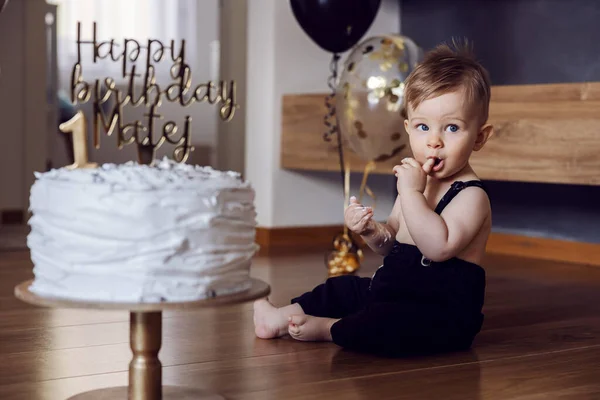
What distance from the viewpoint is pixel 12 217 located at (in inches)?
191

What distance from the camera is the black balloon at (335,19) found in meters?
2.94

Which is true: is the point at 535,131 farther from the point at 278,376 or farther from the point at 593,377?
the point at 278,376

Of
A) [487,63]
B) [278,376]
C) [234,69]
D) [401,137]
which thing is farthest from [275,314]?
[234,69]

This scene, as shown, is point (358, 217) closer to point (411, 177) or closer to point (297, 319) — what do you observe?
point (411, 177)

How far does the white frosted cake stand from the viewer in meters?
1.14

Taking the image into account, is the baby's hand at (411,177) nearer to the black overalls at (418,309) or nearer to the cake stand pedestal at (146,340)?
the black overalls at (418,309)

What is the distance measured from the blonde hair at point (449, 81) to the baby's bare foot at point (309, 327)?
1.51ft

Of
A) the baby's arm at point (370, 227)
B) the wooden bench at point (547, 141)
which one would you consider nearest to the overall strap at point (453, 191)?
the baby's arm at point (370, 227)

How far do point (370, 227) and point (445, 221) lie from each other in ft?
0.50

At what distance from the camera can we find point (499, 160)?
Result: 117 inches

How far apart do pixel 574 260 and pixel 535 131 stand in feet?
2.23

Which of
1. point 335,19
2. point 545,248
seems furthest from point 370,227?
point 545,248

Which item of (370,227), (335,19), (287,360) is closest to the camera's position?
(287,360)

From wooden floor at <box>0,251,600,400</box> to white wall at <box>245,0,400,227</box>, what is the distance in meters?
1.35
